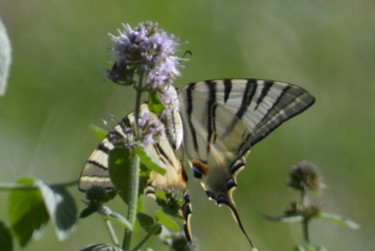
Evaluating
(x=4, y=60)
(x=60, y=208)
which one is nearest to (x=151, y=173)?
(x=60, y=208)

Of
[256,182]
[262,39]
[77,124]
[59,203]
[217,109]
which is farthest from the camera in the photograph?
[262,39]

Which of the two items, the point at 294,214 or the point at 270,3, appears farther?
the point at 270,3

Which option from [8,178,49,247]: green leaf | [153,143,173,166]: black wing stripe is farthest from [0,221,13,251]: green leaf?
[153,143,173,166]: black wing stripe

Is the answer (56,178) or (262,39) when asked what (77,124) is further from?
(262,39)

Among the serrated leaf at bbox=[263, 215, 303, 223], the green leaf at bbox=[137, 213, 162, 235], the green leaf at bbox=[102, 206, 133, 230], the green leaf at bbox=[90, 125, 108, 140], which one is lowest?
the serrated leaf at bbox=[263, 215, 303, 223]

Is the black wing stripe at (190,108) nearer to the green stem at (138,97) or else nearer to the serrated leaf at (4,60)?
the green stem at (138,97)

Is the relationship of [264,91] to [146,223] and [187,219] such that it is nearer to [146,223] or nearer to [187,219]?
[187,219]

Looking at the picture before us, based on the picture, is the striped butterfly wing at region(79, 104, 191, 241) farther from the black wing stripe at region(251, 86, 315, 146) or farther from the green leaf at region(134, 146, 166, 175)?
the black wing stripe at region(251, 86, 315, 146)

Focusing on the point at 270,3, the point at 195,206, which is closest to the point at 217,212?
the point at 195,206
